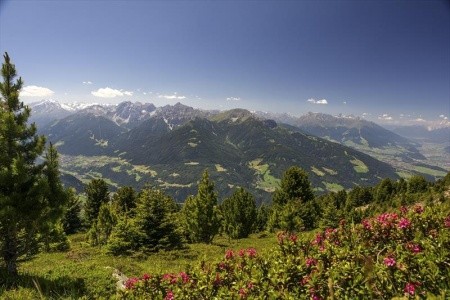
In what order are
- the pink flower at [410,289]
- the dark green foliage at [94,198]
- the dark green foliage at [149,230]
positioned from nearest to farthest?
the pink flower at [410,289]
the dark green foliage at [149,230]
the dark green foliage at [94,198]

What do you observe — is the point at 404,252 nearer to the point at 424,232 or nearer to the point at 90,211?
the point at 424,232

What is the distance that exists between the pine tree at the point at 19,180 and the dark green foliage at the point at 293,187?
48.3 m

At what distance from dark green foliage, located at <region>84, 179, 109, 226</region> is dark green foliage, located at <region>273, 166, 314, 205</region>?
3877 centimetres

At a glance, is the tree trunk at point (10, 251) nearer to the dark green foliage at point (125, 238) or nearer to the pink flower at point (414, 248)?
the dark green foliage at point (125, 238)

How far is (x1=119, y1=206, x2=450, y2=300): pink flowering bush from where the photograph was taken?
562 cm

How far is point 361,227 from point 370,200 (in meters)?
102

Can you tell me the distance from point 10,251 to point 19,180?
414 cm

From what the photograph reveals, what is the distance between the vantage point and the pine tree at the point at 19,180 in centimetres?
1455

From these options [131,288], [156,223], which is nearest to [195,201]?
[156,223]

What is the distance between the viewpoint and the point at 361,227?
8641mm

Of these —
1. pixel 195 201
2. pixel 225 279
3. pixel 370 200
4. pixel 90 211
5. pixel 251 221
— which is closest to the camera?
pixel 225 279

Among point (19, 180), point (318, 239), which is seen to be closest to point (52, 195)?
point (19, 180)

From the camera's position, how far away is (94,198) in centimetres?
6756

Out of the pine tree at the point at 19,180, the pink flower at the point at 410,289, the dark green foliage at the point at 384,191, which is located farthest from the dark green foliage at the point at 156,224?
the dark green foliage at the point at 384,191
